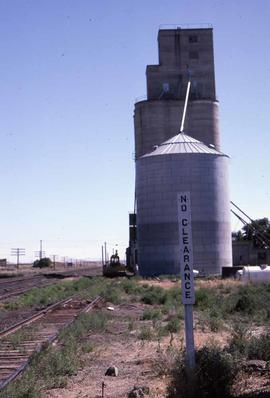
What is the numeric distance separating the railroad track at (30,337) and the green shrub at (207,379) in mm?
2800

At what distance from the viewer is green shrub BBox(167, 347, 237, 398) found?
9.07m

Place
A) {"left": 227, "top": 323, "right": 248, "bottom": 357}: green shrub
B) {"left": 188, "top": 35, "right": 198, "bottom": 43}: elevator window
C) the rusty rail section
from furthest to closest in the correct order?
1. {"left": 188, "top": 35, "right": 198, "bottom": 43}: elevator window
2. the rusty rail section
3. {"left": 227, "top": 323, "right": 248, "bottom": 357}: green shrub

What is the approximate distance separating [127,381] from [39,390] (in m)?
Result: 1.96

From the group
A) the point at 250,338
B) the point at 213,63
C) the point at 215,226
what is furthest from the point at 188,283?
the point at 213,63

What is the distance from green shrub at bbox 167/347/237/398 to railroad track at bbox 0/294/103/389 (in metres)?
2.80

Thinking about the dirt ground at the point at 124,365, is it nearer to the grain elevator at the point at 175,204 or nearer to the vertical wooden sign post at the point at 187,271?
the vertical wooden sign post at the point at 187,271

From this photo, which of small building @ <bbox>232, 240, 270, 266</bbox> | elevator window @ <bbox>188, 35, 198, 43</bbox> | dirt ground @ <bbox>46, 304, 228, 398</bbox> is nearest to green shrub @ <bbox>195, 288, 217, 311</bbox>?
dirt ground @ <bbox>46, 304, 228, 398</bbox>

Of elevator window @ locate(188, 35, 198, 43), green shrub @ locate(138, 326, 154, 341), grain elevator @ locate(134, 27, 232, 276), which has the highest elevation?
elevator window @ locate(188, 35, 198, 43)

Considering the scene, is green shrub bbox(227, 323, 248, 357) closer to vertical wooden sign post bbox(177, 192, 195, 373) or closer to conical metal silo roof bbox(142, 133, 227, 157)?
vertical wooden sign post bbox(177, 192, 195, 373)

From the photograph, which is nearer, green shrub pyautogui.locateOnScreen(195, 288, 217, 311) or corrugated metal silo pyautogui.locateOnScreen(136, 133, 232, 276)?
green shrub pyautogui.locateOnScreen(195, 288, 217, 311)

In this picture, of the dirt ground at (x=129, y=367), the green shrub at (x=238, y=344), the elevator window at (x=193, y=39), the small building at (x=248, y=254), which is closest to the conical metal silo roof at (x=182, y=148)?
the small building at (x=248, y=254)

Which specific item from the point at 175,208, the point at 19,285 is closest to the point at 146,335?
the point at 19,285

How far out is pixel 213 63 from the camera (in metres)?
87.6

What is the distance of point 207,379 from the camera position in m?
9.24
